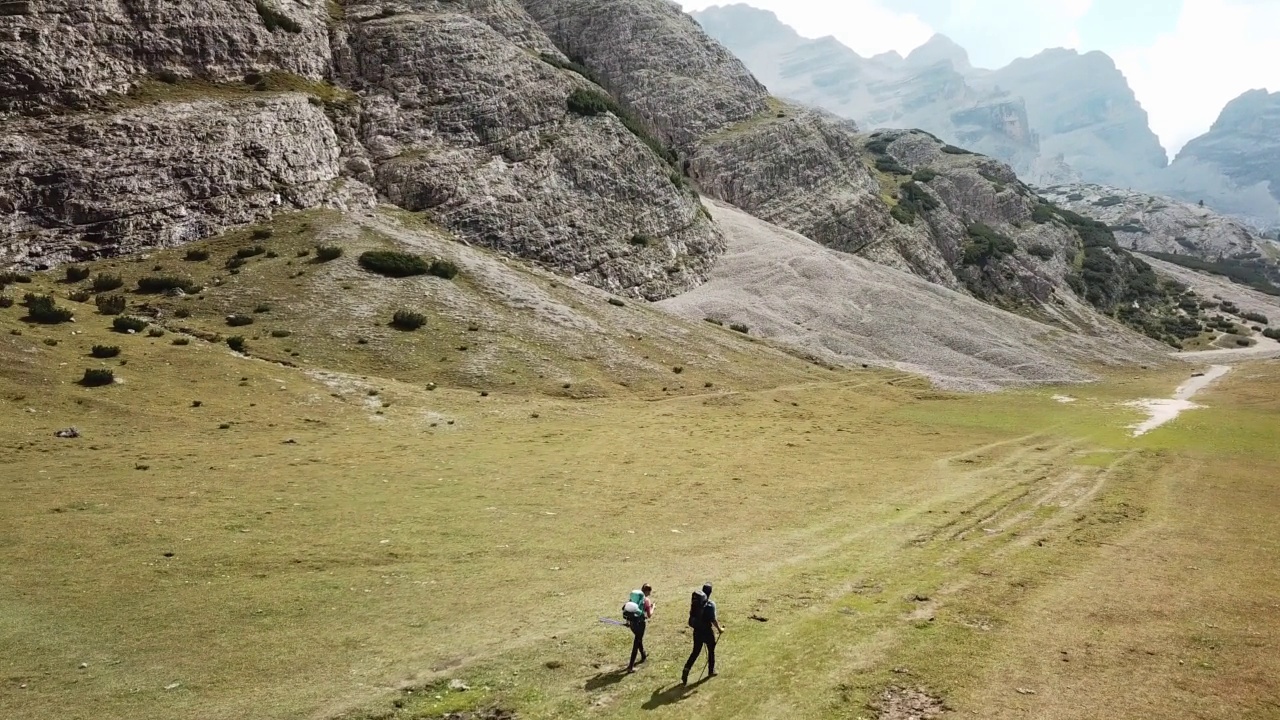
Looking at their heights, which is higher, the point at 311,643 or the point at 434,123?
the point at 434,123

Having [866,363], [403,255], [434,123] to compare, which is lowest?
[866,363]

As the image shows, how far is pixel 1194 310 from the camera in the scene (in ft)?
624

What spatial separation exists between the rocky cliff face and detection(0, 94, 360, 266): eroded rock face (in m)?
0.18

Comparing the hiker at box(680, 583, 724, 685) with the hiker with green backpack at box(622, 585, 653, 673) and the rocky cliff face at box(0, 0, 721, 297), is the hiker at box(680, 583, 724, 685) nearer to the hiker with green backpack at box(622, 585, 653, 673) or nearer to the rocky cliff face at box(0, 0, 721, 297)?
the hiker with green backpack at box(622, 585, 653, 673)

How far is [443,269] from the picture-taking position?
7612 centimetres

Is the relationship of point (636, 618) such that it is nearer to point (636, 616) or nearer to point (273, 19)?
point (636, 616)

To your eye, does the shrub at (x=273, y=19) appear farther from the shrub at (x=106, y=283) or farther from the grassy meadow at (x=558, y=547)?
the grassy meadow at (x=558, y=547)

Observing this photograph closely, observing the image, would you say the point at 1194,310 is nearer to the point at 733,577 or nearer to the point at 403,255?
the point at 403,255

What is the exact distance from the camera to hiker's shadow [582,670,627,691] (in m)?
16.3

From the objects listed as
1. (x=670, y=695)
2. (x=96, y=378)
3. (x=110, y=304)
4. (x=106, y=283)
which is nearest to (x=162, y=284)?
(x=106, y=283)

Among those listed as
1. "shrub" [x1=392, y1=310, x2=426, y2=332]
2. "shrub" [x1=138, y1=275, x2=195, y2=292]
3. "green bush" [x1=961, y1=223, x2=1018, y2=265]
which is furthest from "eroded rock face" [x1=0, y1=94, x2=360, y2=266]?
"green bush" [x1=961, y1=223, x2=1018, y2=265]

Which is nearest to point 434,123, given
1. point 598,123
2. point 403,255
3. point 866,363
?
point 598,123

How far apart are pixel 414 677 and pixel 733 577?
11.2 metres

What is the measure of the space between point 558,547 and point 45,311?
44.7 meters
